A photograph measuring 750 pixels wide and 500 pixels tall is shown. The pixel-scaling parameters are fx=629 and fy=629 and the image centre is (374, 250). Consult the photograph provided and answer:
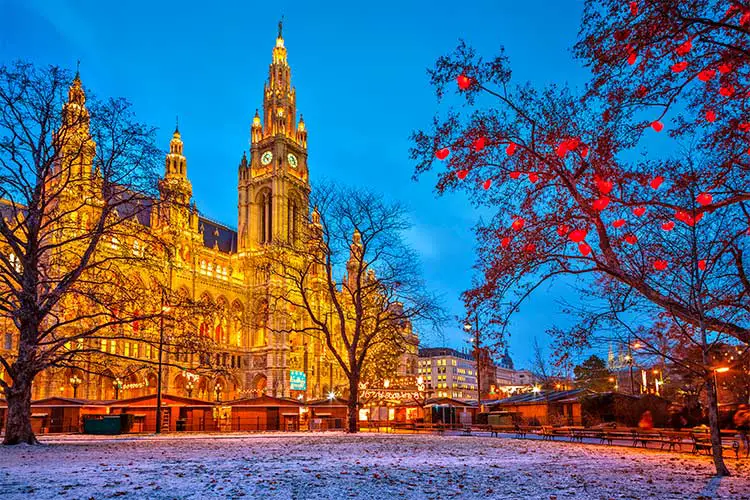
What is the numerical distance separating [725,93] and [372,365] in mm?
48687

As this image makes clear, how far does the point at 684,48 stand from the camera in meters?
10.5

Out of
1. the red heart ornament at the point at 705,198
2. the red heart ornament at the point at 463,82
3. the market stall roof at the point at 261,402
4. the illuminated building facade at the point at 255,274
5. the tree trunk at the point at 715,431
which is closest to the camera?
the red heart ornament at the point at 705,198

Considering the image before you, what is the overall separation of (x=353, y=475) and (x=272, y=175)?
8175 cm

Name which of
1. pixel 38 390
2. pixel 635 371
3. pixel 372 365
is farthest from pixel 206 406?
pixel 635 371

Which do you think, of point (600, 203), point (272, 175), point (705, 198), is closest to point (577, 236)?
point (600, 203)

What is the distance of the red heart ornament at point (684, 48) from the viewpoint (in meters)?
10.4

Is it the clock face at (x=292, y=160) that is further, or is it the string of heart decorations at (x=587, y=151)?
the clock face at (x=292, y=160)

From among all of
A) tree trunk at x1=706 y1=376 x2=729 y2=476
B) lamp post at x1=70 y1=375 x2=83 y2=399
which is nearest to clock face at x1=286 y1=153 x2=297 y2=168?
lamp post at x1=70 y1=375 x2=83 y2=399

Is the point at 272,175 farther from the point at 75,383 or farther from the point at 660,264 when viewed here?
the point at 660,264

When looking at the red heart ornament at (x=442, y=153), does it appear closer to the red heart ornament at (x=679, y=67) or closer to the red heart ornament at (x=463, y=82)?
the red heart ornament at (x=463, y=82)

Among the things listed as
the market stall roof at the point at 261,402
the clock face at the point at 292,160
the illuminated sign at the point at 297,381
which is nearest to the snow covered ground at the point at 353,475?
the market stall roof at the point at 261,402

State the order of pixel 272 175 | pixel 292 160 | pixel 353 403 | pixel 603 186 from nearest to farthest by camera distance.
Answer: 1. pixel 603 186
2. pixel 353 403
3. pixel 272 175
4. pixel 292 160

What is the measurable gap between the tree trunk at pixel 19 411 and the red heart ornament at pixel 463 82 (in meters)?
17.0

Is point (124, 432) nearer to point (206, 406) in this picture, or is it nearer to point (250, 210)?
point (206, 406)
